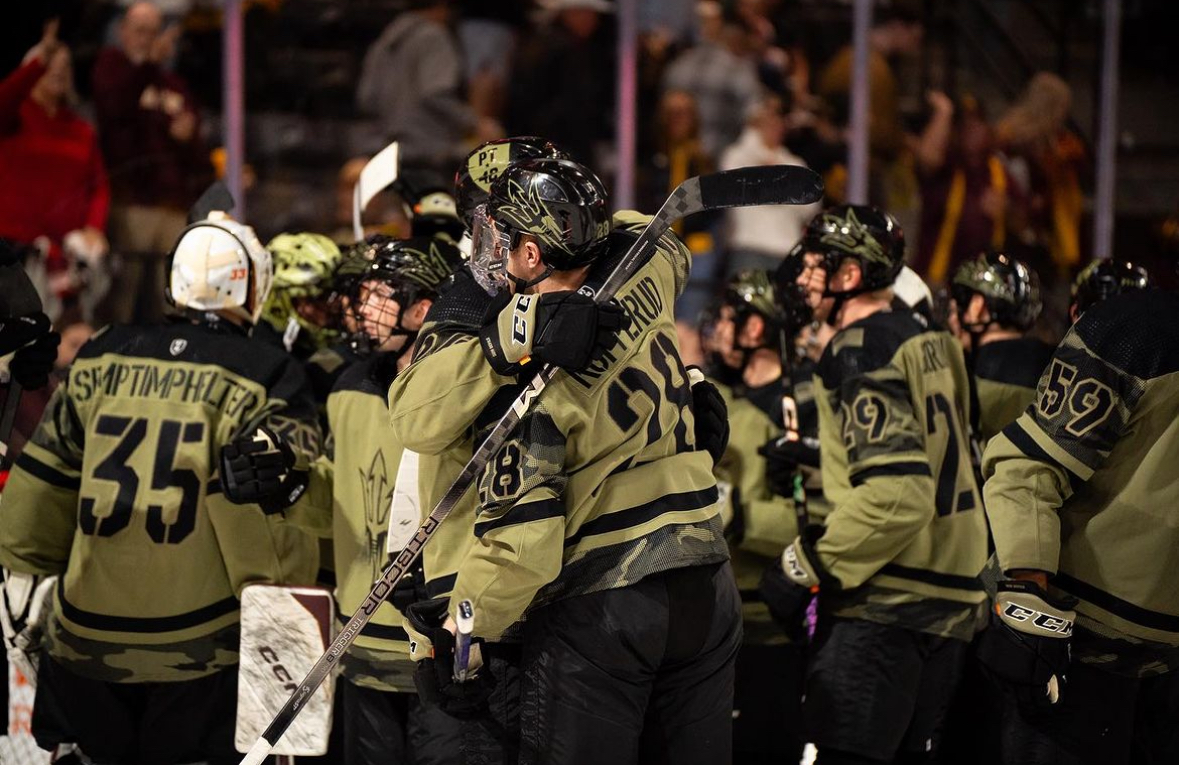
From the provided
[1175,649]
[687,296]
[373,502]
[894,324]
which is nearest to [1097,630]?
[1175,649]

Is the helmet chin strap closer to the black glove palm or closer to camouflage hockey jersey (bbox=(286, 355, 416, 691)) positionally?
camouflage hockey jersey (bbox=(286, 355, 416, 691))

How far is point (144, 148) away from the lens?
7094 millimetres

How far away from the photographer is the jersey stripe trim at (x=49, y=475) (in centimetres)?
385

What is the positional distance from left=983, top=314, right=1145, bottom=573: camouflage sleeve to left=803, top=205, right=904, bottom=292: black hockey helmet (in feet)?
3.17

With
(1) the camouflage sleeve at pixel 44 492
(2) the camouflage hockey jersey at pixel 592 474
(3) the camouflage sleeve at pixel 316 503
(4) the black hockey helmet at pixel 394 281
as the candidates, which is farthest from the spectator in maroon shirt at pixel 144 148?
(2) the camouflage hockey jersey at pixel 592 474

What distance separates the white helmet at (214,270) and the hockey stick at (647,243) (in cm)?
111

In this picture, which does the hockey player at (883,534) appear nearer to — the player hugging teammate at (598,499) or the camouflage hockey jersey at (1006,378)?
the player hugging teammate at (598,499)

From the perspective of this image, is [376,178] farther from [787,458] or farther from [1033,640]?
[1033,640]

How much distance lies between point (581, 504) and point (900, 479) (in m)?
1.20

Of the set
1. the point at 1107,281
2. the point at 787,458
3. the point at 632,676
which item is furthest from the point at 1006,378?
the point at 632,676

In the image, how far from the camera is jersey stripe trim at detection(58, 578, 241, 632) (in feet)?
12.4

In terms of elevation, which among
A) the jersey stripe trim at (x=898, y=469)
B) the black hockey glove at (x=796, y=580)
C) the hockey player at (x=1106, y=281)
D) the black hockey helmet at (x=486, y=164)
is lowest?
the black hockey glove at (x=796, y=580)

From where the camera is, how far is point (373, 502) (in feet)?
11.9

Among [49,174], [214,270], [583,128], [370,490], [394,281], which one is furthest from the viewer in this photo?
[583,128]
